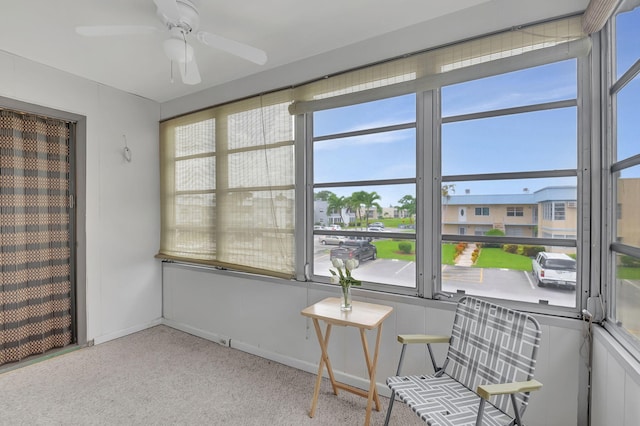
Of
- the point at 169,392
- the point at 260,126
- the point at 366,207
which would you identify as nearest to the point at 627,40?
the point at 366,207

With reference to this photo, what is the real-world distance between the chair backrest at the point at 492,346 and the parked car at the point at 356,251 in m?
0.78

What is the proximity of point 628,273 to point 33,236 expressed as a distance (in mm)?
4485

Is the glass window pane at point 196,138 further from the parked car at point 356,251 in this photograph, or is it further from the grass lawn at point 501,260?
the grass lawn at point 501,260

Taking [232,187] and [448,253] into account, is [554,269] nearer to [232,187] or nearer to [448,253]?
[448,253]

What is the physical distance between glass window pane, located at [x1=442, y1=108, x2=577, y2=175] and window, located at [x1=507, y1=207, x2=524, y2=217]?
248 millimetres

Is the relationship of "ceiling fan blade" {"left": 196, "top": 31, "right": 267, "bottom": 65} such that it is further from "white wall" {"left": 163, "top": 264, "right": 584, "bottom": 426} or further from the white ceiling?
"white wall" {"left": 163, "top": 264, "right": 584, "bottom": 426}

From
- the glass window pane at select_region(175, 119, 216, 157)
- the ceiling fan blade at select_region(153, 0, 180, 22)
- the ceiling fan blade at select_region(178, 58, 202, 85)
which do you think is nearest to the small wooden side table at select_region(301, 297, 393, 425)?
the ceiling fan blade at select_region(178, 58, 202, 85)

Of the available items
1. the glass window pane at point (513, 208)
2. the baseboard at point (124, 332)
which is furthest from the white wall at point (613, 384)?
the baseboard at point (124, 332)

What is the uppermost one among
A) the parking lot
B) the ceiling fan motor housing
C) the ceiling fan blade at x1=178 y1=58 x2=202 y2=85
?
the ceiling fan motor housing

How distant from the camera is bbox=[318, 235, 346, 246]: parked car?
2607mm

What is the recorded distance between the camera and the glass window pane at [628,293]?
141cm

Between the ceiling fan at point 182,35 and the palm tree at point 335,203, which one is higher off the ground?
the ceiling fan at point 182,35

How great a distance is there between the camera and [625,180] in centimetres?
151

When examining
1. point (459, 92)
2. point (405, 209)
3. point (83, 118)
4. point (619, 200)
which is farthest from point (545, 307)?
point (83, 118)
